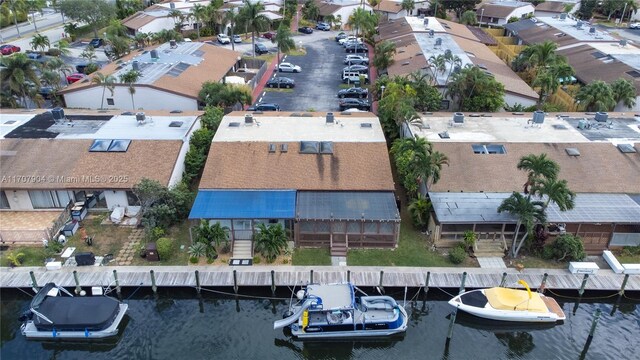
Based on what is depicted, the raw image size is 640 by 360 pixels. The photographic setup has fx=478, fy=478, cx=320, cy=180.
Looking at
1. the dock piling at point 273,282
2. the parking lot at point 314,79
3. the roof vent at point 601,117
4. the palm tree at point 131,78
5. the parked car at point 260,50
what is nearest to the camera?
the dock piling at point 273,282

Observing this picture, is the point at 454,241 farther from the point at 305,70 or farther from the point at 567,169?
the point at 305,70

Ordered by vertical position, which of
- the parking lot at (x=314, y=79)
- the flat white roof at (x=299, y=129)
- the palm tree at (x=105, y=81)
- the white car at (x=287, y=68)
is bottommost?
the parking lot at (x=314, y=79)

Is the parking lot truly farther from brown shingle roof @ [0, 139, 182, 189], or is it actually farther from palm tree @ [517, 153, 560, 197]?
palm tree @ [517, 153, 560, 197]

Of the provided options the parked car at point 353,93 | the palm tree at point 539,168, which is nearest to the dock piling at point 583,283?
the palm tree at point 539,168

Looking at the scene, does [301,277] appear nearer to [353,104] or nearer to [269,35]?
[353,104]

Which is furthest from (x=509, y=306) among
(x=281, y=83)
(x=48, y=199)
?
(x=281, y=83)

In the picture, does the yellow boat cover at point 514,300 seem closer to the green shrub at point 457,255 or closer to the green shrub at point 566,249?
the green shrub at point 457,255

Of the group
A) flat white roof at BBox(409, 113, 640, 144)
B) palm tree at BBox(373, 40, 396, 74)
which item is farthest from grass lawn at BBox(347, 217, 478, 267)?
palm tree at BBox(373, 40, 396, 74)
